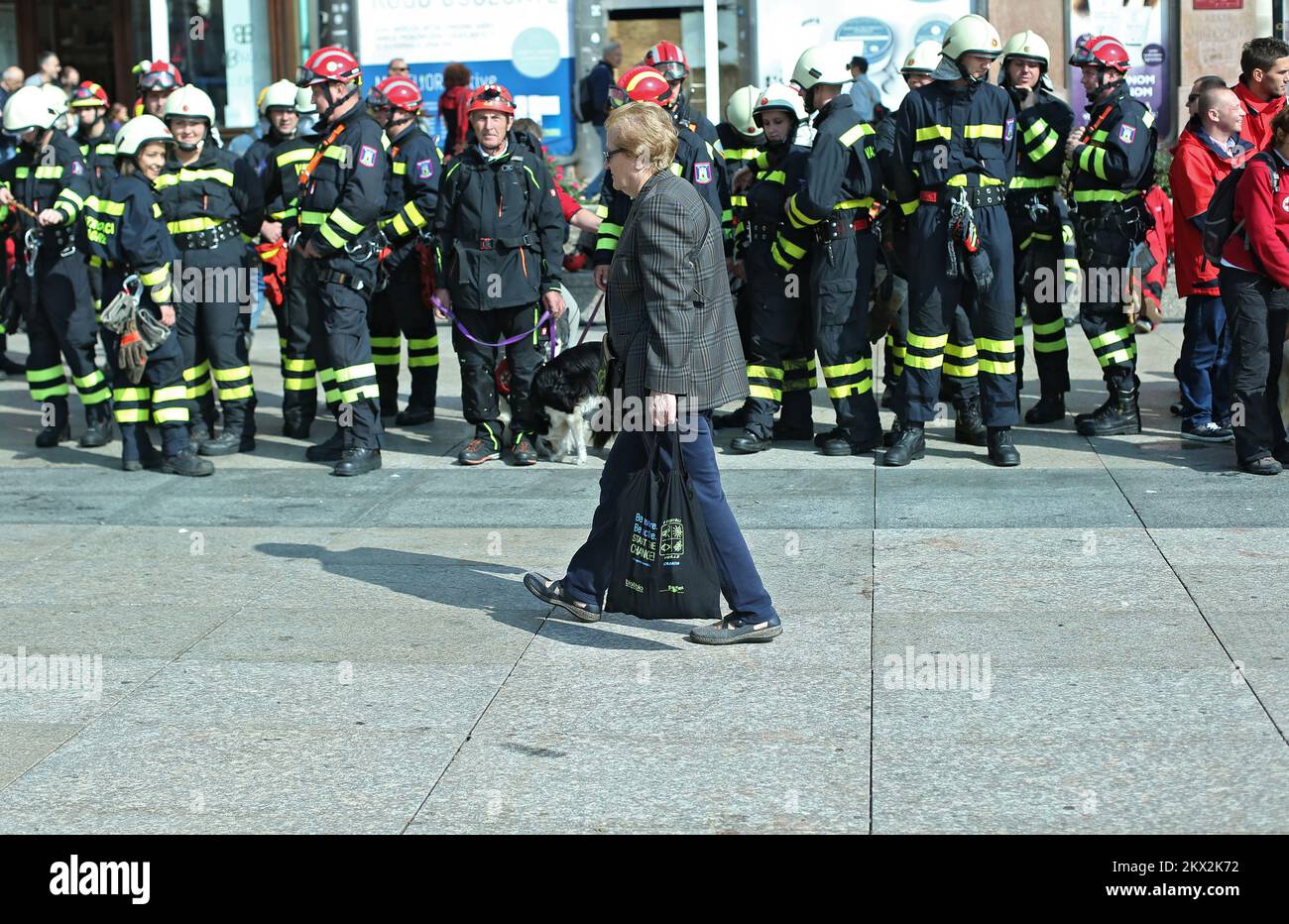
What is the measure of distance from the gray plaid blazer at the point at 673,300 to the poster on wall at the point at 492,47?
431 inches

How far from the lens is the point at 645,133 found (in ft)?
19.1

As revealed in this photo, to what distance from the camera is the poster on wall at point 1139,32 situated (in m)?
15.8

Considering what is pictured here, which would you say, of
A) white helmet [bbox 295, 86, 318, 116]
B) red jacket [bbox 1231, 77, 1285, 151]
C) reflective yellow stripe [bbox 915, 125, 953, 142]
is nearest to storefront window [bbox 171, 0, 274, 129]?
white helmet [bbox 295, 86, 318, 116]

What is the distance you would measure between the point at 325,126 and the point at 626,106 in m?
3.87

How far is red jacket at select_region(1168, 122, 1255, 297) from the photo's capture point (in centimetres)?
923

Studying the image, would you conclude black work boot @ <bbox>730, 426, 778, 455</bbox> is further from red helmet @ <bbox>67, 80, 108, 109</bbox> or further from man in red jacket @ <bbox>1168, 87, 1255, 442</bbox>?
red helmet @ <bbox>67, 80, 108, 109</bbox>

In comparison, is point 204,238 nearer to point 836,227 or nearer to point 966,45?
point 836,227

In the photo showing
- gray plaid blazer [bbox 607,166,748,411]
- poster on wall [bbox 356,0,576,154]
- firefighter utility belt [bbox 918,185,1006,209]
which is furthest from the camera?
poster on wall [bbox 356,0,576,154]

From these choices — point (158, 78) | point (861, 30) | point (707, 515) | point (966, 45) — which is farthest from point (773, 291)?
point (861, 30)

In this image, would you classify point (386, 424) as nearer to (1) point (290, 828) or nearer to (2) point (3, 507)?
(2) point (3, 507)

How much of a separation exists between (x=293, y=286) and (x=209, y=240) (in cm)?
60

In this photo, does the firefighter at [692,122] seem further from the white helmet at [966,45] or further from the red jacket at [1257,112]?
the red jacket at [1257,112]

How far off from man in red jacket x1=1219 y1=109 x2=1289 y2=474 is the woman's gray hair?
3591 mm

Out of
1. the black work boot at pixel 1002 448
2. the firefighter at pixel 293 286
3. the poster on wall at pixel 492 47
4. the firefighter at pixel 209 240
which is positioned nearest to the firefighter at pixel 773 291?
the black work boot at pixel 1002 448
